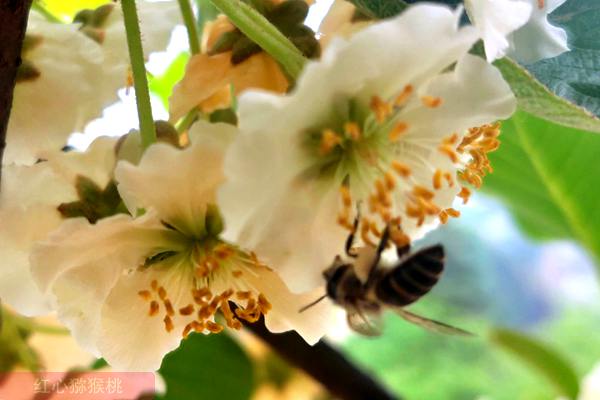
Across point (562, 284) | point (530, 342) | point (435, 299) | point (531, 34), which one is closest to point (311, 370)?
point (530, 342)

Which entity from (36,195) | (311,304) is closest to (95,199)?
(36,195)

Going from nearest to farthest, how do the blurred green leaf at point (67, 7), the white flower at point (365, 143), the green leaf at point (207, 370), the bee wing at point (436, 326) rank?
the white flower at point (365, 143), the bee wing at point (436, 326), the blurred green leaf at point (67, 7), the green leaf at point (207, 370)

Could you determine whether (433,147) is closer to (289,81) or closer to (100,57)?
(289,81)

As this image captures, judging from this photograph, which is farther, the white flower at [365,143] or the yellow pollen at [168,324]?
the yellow pollen at [168,324]

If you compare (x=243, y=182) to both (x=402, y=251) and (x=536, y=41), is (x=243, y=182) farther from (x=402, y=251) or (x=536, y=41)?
(x=536, y=41)

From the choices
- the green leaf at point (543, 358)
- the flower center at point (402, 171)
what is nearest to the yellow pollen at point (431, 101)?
the flower center at point (402, 171)

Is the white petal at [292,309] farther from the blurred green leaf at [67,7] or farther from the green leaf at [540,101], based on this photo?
the blurred green leaf at [67,7]

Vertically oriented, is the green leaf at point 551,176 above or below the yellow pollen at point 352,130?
below
